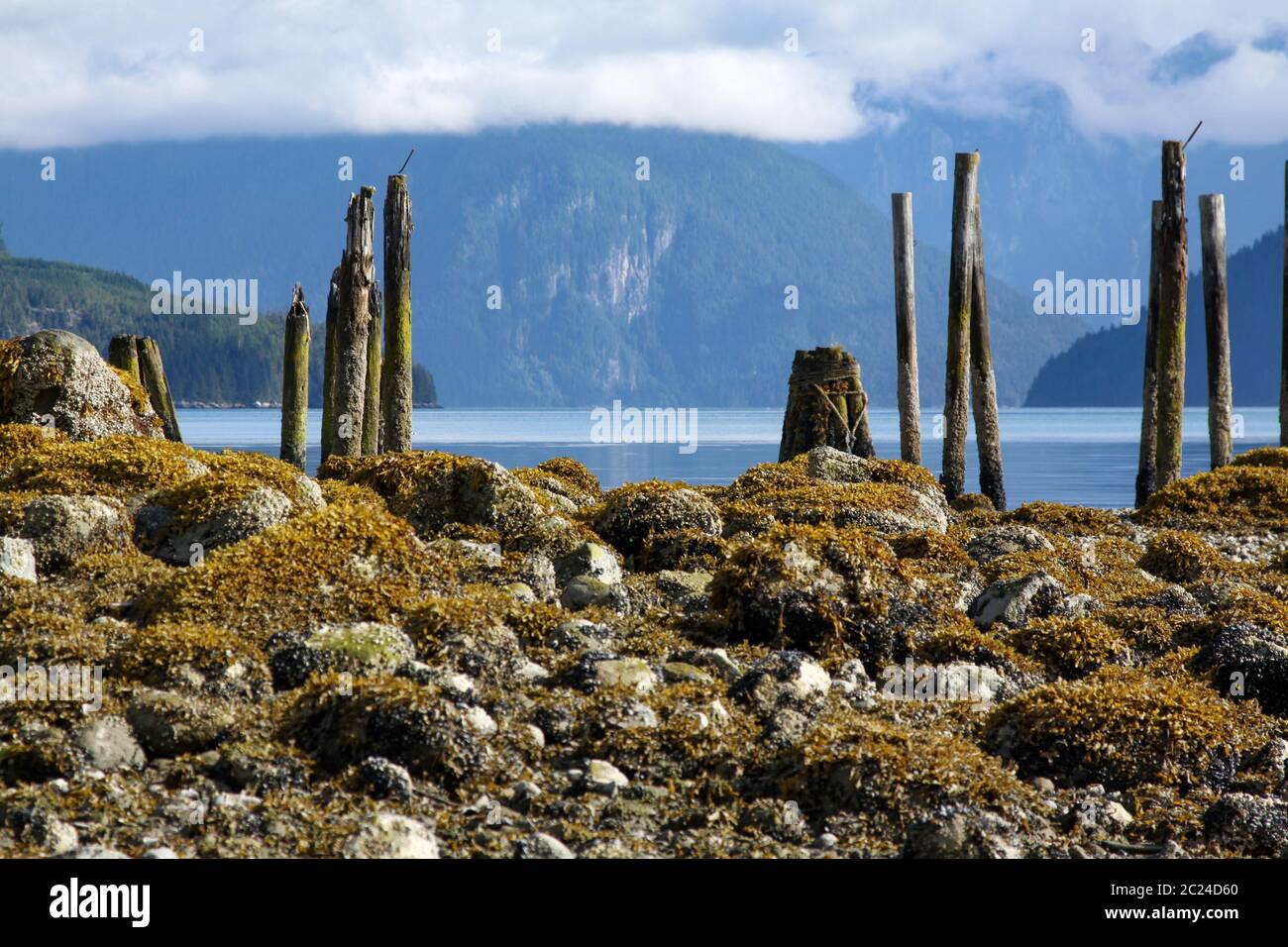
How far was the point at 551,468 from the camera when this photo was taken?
62.6 ft

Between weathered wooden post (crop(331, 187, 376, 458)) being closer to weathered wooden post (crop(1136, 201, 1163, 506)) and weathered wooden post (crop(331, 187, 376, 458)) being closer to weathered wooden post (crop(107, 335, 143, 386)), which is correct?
weathered wooden post (crop(107, 335, 143, 386))

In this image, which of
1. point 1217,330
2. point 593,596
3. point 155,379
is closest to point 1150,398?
point 1217,330

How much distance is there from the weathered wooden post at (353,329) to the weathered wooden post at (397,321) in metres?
0.52

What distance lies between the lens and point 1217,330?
24.3 metres

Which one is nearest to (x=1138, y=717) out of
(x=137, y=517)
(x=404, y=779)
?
(x=404, y=779)

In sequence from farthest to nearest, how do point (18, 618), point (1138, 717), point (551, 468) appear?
point (551, 468)
point (18, 618)
point (1138, 717)

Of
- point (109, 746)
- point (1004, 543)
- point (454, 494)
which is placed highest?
point (454, 494)

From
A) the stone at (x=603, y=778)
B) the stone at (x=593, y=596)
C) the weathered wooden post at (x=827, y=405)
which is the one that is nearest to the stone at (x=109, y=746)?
the stone at (x=603, y=778)

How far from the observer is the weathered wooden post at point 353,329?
21.2m

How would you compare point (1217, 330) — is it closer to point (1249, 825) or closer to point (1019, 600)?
point (1019, 600)

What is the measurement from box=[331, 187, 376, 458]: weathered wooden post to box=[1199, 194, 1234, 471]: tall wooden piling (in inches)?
516

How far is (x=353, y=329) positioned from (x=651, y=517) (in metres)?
9.65
